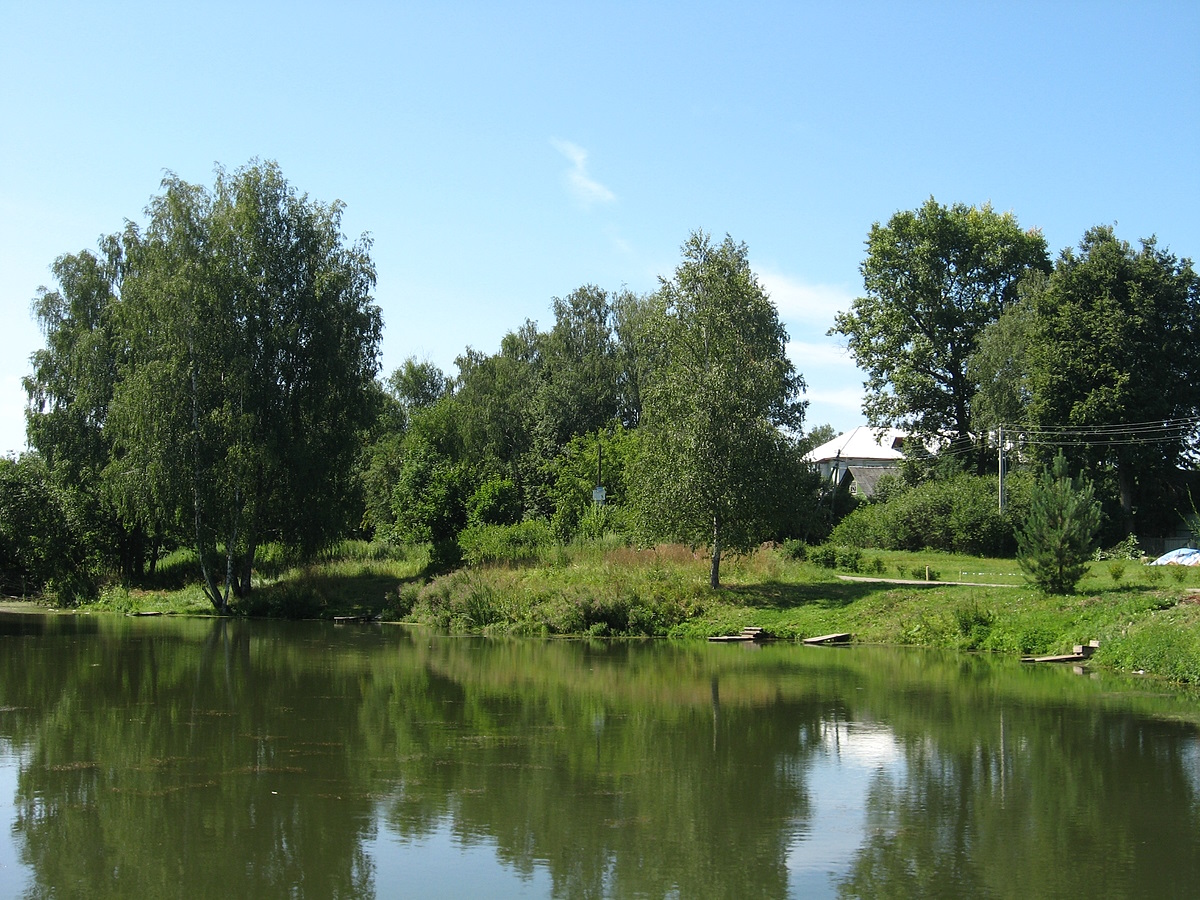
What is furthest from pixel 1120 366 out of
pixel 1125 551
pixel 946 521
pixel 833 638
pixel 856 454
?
pixel 856 454

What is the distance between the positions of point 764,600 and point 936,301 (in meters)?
34.8

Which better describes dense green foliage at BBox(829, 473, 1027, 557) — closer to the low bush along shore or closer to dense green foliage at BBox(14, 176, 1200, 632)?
dense green foliage at BBox(14, 176, 1200, 632)

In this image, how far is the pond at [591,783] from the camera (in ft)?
30.7

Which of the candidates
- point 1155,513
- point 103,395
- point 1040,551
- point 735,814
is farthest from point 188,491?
point 1155,513

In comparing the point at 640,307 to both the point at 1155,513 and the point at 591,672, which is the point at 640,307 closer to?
the point at 1155,513

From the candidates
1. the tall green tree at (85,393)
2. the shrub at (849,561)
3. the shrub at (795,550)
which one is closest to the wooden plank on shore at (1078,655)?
the shrub at (849,561)

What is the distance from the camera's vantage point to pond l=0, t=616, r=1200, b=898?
9367 millimetres

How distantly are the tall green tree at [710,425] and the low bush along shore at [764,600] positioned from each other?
2151 millimetres

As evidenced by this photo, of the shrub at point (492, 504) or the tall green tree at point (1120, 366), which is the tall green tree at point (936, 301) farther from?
the shrub at point (492, 504)

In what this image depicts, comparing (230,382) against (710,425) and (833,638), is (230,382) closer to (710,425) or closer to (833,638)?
(710,425)

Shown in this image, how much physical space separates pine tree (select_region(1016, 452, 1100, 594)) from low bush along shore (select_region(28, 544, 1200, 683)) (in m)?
0.62

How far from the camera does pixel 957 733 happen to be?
16141mm

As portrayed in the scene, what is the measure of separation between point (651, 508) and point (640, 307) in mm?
34698

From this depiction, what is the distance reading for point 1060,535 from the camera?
2758 cm
